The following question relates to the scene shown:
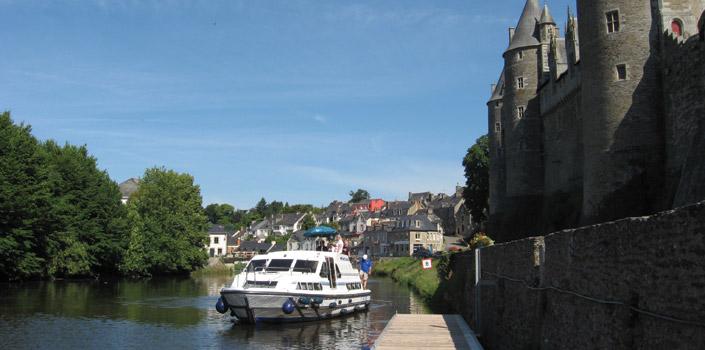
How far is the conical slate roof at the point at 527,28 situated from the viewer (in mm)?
48000

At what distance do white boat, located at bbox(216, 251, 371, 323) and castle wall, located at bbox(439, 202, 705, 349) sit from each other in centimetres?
1265

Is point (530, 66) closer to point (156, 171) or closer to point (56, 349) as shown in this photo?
point (56, 349)

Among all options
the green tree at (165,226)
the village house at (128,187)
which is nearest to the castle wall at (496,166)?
the green tree at (165,226)

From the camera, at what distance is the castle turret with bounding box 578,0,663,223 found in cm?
2791

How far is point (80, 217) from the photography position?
196 ft

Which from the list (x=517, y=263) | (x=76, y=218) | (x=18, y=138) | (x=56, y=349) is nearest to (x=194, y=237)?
(x=76, y=218)

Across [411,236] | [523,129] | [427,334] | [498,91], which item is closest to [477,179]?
[498,91]

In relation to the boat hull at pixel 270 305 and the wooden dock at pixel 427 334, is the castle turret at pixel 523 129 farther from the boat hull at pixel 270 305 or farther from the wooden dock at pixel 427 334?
the wooden dock at pixel 427 334

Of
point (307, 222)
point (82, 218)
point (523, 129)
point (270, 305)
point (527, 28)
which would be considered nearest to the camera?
point (270, 305)

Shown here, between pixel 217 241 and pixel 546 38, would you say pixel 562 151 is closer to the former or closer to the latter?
pixel 546 38

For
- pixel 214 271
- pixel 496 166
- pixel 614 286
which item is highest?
pixel 496 166

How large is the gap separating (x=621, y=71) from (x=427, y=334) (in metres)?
16.9

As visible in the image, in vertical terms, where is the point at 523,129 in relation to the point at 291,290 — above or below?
above

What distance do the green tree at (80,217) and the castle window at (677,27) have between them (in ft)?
146
